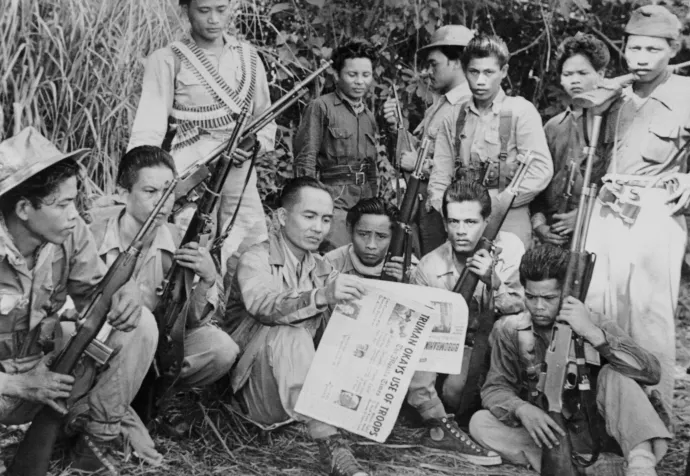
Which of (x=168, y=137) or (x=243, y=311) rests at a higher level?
(x=168, y=137)

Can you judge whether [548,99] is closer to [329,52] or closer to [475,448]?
[329,52]

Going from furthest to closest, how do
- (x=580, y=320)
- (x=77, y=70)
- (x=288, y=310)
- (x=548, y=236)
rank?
(x=77, y=70), (x=548, y=236), (x=288, y=310), (x=580, y=320)

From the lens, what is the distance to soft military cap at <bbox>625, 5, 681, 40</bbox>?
5.59 metres

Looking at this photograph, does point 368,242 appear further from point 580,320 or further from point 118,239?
point 580,320

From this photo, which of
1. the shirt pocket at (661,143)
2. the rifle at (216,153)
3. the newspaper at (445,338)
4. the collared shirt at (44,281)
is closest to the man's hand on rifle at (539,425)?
the newspaper at (445,338)

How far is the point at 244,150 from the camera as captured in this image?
5.59m

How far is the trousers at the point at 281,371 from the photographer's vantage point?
16.6 feet

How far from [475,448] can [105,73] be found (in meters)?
3.68

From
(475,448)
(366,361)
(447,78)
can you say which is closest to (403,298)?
(366,361)

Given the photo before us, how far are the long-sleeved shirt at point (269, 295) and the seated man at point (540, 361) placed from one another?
35.0 inches

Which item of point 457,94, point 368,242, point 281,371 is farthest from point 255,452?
point 457,94

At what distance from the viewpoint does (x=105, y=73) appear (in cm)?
740

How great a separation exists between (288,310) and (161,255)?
0.72 meters

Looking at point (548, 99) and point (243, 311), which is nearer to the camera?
point (243, 311)
